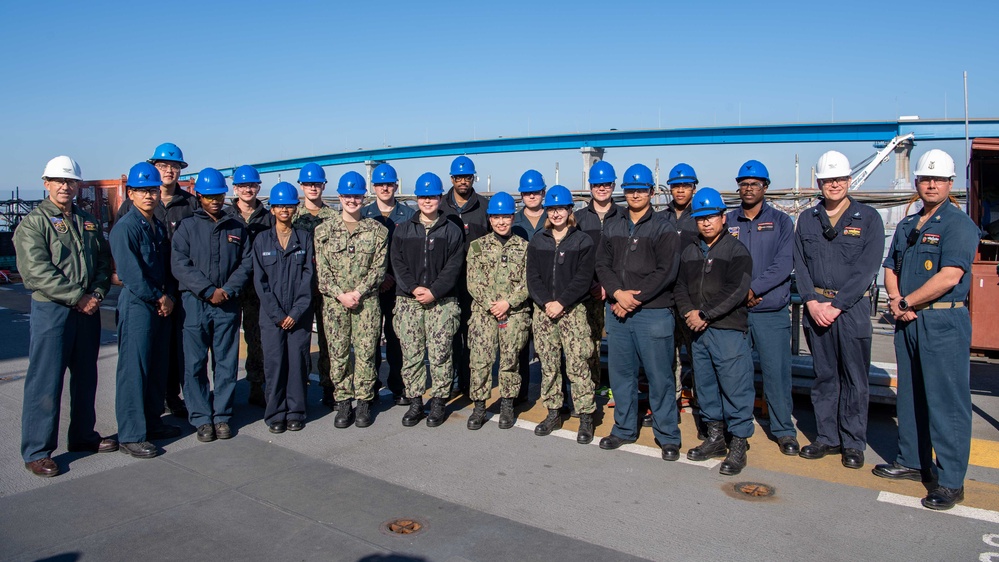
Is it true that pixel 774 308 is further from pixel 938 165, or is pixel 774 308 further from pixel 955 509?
pixel 955 509

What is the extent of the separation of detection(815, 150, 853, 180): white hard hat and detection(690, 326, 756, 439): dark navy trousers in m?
1.31

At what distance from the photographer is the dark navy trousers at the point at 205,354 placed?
5590mm

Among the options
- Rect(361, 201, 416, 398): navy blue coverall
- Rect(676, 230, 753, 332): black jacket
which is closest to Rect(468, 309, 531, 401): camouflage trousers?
Rect(361, 201, 416, 398): navy blue coverall

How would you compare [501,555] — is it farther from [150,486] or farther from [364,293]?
[364,293]

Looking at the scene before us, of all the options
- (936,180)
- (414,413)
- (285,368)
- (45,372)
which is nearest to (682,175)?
(936,180)

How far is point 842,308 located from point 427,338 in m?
3.27

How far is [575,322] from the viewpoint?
556cm

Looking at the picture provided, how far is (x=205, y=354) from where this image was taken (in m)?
5.66

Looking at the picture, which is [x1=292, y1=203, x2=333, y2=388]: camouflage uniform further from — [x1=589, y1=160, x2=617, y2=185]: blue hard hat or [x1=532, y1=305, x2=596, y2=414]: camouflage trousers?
[x1=589, y1=160, x2=617, y2=185]: blue hard hat

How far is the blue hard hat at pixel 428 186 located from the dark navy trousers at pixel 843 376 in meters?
3.18

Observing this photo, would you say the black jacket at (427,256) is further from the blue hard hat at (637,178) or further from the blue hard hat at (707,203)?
the blue hard hat at (707,203)

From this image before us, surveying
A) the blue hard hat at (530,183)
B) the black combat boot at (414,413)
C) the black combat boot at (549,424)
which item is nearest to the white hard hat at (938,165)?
the blue hard hat at (530,183)

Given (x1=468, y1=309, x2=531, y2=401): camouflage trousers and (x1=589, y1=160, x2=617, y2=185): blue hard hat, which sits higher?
(x1=589, y1=160, x2=617, y2=185): blue hard hat

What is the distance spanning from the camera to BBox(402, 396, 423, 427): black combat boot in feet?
19.5
